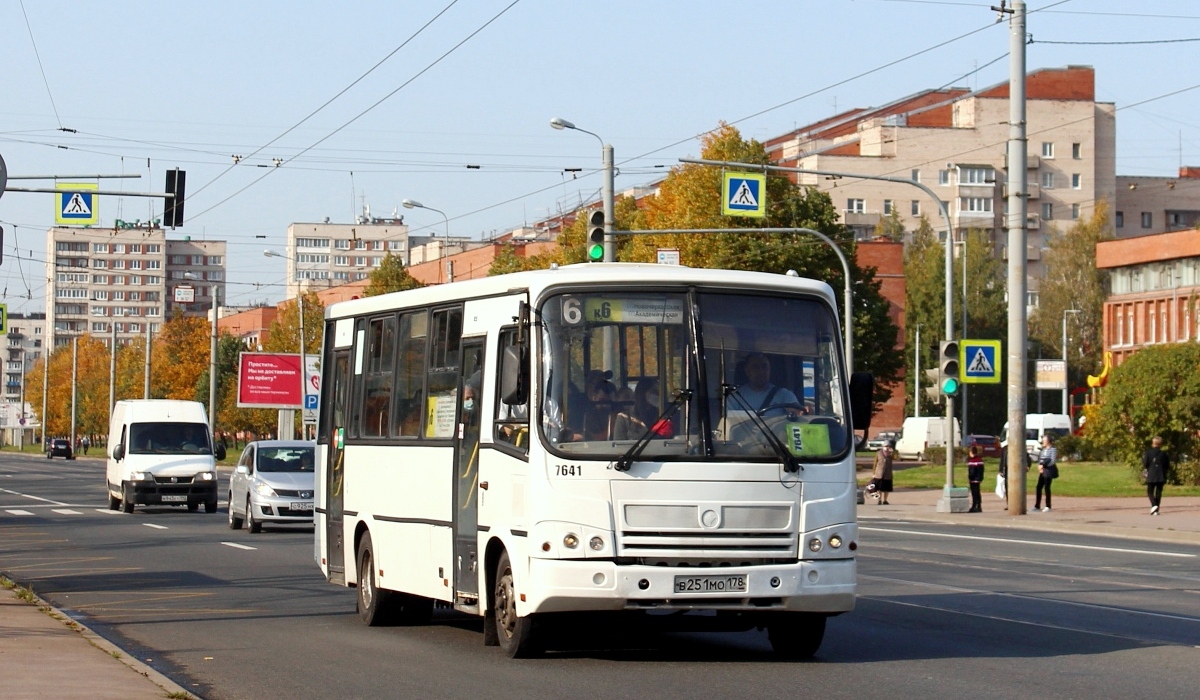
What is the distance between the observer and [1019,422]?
113ft

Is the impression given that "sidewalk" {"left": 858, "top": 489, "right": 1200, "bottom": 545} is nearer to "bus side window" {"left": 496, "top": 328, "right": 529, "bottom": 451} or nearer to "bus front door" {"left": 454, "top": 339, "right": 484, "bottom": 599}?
"bus front door" {"left": 454, "top": 339, "right": 484, "bottom": 599}

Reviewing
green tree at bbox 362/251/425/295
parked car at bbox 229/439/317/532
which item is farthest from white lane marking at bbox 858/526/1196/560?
green tree at bbox 362/251/425/295

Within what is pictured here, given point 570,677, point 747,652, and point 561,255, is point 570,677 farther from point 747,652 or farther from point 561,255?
point 561,255

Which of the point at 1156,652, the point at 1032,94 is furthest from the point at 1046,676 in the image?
the point at 1032,94

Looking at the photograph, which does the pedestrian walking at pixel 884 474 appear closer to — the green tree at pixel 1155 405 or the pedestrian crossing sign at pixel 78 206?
the green tree at pixel 1155 405

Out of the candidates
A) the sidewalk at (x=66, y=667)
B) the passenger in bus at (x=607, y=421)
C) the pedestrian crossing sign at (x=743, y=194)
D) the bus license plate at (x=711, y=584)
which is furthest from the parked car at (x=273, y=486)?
the bus license plate at (x=711, y=584)

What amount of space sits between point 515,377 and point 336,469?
4527 millimetres

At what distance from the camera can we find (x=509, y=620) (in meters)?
12.0

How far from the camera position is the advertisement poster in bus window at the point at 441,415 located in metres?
13.1

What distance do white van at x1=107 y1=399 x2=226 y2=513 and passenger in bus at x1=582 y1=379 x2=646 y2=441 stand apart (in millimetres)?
28332

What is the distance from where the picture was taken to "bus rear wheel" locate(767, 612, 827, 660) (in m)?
12.1

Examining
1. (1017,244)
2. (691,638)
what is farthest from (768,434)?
(1017,244)

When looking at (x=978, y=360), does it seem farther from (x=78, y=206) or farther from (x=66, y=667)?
(x=66, y=667)

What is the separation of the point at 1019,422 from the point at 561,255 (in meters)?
40.6
